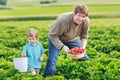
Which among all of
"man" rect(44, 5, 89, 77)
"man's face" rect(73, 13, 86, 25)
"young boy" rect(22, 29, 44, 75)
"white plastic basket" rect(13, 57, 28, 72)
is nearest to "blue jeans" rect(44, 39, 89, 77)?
"man" rect(44, 5, 89, 77)

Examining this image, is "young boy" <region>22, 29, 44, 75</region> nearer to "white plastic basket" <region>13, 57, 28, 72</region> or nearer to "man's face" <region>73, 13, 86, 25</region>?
"white plastic basket" <region>13, 57, 28, 72</region>

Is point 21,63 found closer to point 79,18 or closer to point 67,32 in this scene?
point 67,32

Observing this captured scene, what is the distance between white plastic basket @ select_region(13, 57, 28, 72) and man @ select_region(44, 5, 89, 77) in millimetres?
479

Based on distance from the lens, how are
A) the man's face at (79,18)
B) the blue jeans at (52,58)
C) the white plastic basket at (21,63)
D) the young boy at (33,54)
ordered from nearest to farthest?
the man's face at (79,18) < the white plastic basket at (21,63) < the blue jeans at (52,58) < the young boy at (33,54)

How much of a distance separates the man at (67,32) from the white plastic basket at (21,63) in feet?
1.57

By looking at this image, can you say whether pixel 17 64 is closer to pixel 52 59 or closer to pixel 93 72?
pixel 52 59

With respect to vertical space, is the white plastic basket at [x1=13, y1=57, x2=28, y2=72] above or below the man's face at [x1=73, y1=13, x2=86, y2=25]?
below

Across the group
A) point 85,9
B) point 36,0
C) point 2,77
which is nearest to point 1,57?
point 2,77

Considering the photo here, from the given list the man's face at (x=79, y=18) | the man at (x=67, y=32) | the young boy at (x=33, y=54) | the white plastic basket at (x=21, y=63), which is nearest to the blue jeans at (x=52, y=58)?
the man at (x=67, y=32)

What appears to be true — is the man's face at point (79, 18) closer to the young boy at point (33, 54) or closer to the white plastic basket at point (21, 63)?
the young boy at point (33, 54)

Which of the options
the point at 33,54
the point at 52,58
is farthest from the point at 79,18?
the point at 33,54

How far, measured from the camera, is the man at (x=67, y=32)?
7.93 metres

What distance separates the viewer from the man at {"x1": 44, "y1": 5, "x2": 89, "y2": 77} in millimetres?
7930

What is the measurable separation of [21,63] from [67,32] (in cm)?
118
